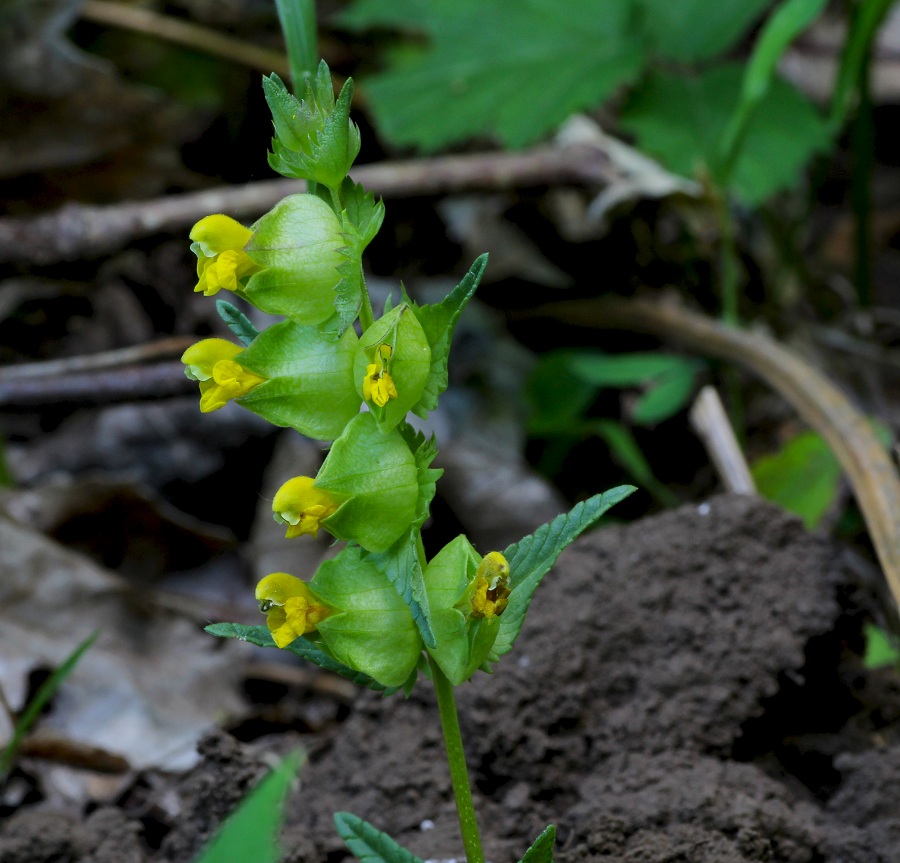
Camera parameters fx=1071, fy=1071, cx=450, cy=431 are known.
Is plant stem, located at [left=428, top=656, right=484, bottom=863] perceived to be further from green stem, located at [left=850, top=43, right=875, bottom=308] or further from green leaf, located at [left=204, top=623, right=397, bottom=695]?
green stem, located at [left=850, top=43, right=875, bottom=308]

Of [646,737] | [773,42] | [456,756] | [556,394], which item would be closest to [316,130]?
[456,756]

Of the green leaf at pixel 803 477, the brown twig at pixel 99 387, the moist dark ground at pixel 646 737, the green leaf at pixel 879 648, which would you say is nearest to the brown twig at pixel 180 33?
the brown twig at pixel 99 387

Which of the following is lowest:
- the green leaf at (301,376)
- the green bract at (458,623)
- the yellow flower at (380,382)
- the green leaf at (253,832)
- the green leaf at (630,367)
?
the green leaf at (253,832)

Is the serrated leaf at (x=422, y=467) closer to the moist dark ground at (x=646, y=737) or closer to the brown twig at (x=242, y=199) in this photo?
the moist dark ground at (x=646, y=737)

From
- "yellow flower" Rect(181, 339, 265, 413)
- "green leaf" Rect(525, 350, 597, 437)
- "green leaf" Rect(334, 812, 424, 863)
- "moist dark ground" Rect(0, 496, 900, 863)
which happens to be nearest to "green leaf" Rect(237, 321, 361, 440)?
"yellow flower" Rect(181, 339, 265, 413)

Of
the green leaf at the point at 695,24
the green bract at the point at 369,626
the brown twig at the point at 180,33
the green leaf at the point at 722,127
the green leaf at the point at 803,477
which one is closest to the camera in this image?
the green bract at the point at 369,626

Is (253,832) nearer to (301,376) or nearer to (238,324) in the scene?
(301,376)

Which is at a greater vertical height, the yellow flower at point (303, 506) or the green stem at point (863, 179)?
the green stem at point (863, 179)
